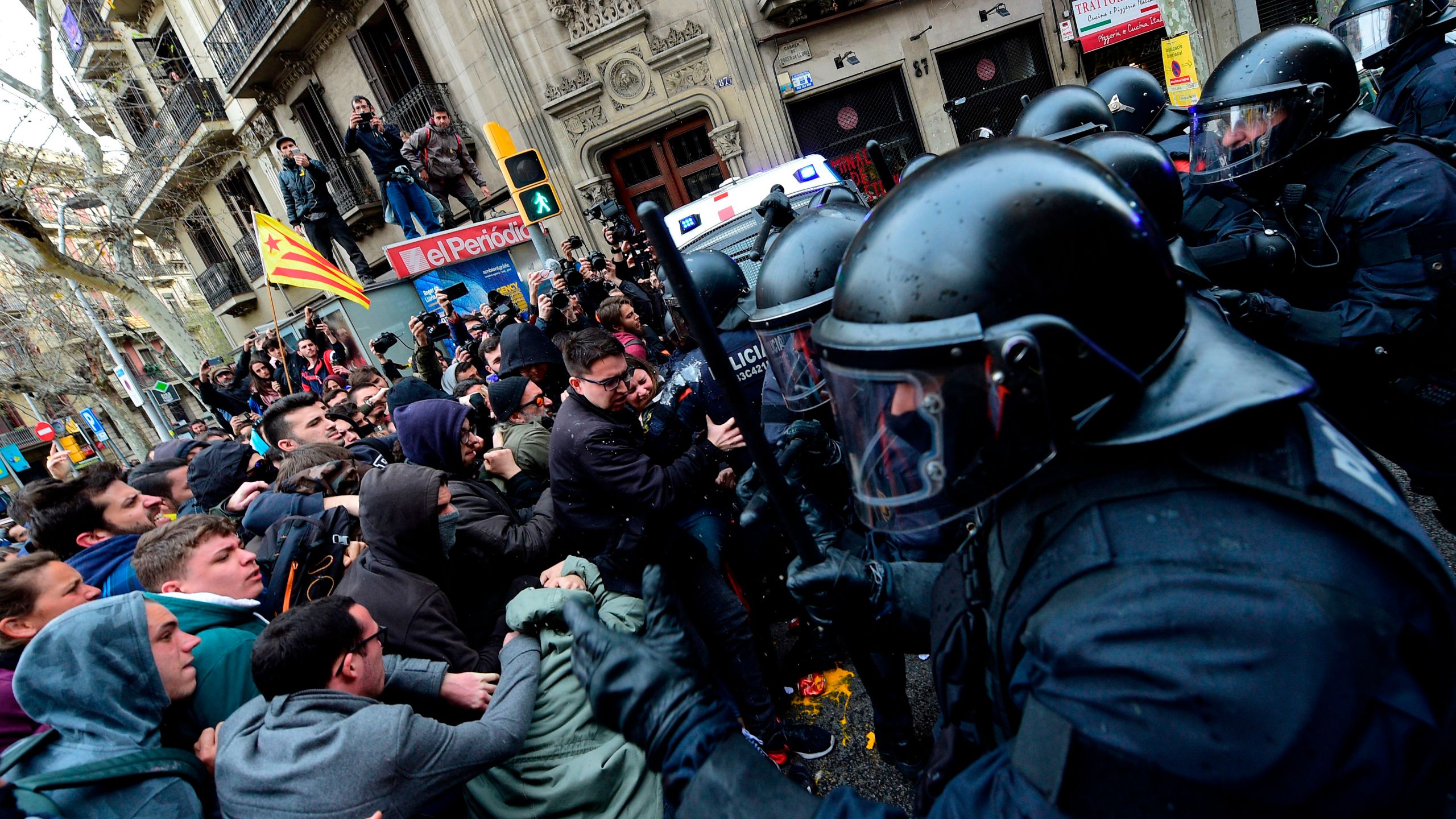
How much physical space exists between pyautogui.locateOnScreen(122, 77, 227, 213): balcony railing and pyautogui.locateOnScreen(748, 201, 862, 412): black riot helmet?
19.5 metres

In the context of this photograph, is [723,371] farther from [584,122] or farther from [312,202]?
[312,202]

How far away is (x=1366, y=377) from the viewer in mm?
2369

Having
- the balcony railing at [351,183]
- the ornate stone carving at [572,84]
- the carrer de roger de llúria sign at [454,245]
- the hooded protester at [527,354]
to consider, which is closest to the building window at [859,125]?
the ornate stone carving at [572,84]

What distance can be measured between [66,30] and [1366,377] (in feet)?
98.3

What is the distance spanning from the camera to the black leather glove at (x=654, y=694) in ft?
3.77

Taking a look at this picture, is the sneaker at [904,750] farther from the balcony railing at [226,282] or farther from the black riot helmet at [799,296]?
the balcony railing at [226,282]

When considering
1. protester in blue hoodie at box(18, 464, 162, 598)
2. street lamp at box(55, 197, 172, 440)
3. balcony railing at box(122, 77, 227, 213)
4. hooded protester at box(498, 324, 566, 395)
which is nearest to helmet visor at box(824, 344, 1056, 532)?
hooded protester at box(498, 324, 566, 395)

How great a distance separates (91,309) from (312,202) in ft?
29.7

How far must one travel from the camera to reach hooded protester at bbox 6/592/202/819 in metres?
1.45

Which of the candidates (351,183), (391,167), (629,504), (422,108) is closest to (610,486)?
(629,504)

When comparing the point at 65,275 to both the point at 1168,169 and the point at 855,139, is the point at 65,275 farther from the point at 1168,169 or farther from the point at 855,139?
the point at 1168,169

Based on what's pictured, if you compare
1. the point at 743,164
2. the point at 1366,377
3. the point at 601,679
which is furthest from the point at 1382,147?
the point at 743,164

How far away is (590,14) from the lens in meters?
11.6

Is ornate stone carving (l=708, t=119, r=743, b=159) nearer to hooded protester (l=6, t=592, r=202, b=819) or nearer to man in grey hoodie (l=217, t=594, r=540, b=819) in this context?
man in grey hoodie (l=217, t=594, r=540, b=819)
